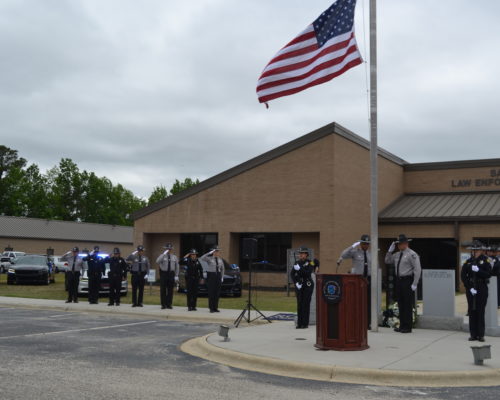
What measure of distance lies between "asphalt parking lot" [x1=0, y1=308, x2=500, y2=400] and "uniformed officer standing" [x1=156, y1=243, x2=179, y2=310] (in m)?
5.62

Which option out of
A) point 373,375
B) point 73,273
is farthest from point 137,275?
point 373,375

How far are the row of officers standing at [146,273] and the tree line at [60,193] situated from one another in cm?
6417

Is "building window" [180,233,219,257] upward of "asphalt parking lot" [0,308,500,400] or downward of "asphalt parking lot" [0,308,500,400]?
upward

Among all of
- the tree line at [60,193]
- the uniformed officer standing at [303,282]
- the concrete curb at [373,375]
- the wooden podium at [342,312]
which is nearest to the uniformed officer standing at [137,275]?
the uniformed officer standing at [303,282]

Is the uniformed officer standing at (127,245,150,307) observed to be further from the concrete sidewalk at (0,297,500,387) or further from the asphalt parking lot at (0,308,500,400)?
the concrete sidewalk at (0,297,500,387)

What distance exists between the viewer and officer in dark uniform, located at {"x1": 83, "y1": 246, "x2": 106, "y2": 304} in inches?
770

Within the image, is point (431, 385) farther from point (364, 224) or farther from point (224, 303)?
point (364, 224)

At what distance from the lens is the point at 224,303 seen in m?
20.4

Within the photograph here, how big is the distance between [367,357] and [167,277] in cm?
1008

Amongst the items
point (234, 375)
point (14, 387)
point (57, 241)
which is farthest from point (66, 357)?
point (57, 241)

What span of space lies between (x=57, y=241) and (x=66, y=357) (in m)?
57.6

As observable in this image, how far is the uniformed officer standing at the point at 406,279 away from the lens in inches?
469

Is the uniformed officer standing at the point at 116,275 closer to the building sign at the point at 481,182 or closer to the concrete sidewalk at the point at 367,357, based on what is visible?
the concrete sidewalk at the point at 367,357

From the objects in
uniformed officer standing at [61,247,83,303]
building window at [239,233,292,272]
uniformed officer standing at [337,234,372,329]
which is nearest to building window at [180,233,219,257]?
building window at [239,233,292,272]
